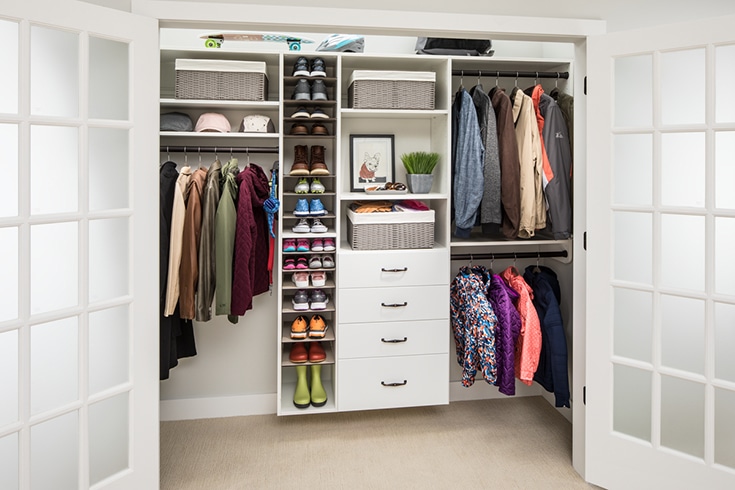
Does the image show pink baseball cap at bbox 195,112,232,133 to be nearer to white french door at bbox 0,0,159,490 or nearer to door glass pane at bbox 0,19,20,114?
white french door at bbox 0,0,159,490

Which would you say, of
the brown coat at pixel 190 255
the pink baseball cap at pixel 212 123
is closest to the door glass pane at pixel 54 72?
the brown coat at pixel 190 255

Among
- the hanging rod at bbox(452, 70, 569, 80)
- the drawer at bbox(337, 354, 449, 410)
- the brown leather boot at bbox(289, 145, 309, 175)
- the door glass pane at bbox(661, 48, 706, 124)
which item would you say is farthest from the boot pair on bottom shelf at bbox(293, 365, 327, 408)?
the door glass pane at bbox(661, 48, 706, 124)

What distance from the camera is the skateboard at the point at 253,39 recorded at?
2926mm

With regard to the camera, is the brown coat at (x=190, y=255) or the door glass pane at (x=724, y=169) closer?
the door glass pane at (x=724, y=169)

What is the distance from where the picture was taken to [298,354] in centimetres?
302

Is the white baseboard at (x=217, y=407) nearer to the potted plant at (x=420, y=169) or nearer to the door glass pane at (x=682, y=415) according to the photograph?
the potted plant at (x=420, y=169)

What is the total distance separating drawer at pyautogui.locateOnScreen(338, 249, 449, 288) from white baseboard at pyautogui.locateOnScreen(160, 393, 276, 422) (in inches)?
37.8

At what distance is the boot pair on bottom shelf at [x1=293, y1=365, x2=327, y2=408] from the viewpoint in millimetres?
3000

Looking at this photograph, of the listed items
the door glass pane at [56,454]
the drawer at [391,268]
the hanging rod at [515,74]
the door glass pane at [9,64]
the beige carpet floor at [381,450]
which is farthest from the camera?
the hanging rod at [515,74]

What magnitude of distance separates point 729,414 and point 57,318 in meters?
2.47

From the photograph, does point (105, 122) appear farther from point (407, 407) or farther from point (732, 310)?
Answer: point (732, 310)

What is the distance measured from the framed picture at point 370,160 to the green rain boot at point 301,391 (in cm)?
111

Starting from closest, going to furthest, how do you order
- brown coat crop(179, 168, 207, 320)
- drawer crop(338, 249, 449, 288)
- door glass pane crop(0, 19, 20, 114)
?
1. door glass pane crop(0, 19, 20, 114)
2. brown coat crop(179, 168, 207, 320)
3. drawer crop(338, 249, 449, 288)

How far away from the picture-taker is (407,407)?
319 centimetres
